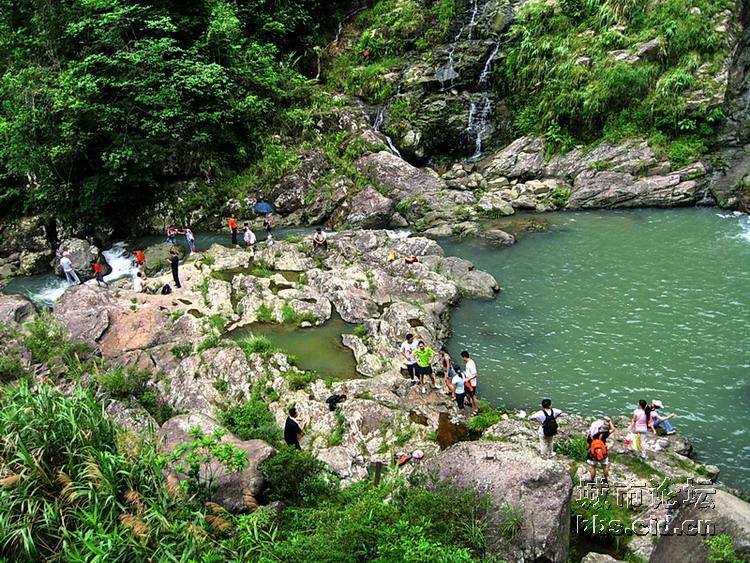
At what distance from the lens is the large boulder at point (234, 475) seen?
25.8 ft

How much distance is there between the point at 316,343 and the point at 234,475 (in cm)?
844

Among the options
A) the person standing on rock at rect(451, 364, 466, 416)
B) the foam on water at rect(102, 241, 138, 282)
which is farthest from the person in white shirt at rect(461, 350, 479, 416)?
the foam on water at rect(102, 241, 138, 282)

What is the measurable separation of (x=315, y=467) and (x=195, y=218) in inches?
945

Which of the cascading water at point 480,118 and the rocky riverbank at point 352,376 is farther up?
the cascading water at point 480,118

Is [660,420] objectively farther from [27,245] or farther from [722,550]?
[27,245]

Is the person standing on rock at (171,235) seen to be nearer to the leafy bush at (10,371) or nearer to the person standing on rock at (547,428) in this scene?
the leafy bush at (10,371)

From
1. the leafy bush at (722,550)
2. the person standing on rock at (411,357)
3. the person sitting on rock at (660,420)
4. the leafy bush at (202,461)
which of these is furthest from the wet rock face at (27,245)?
the leafy bush at (722,550)

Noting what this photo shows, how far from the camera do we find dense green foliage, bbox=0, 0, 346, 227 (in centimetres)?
2612

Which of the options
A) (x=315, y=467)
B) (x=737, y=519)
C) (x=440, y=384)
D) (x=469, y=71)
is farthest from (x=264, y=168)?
(x=737, y=519)

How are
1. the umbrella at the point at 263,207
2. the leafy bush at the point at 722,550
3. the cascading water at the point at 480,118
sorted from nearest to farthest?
1. the leafy bush at the point at 722,550
2. the umbrella at the point at 263,207
3. the cascading water at the point at 480,118

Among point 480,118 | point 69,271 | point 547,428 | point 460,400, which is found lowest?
point 69,271

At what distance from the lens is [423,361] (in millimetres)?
13875

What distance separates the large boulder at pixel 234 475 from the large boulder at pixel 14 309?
392 inches

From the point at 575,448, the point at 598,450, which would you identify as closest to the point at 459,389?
the point at 575,448
